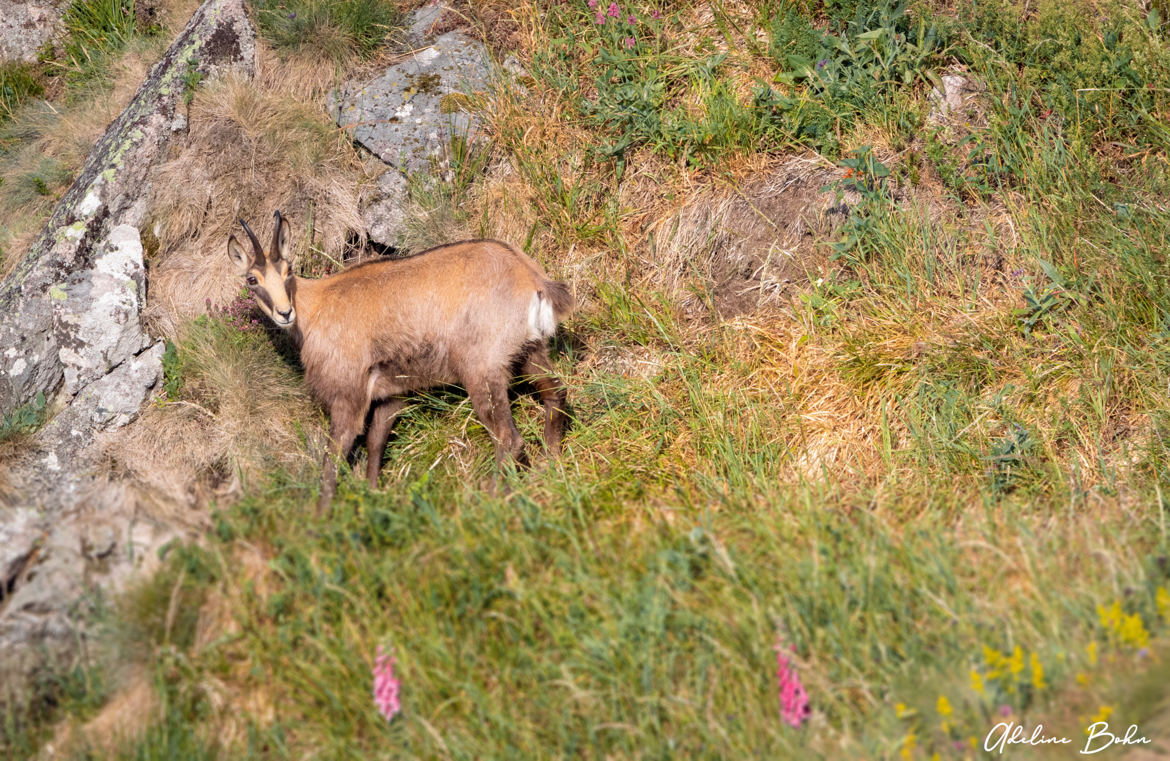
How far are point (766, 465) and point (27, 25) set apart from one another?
25.7 feet

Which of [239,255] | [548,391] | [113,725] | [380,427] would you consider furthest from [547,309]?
[113,725]

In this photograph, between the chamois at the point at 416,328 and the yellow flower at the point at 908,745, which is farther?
the chamois at the point at 416,328

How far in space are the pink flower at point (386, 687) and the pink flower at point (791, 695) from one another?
1.39 m

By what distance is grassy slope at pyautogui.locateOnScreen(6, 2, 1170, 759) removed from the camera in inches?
137

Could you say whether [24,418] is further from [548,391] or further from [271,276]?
[548,391]

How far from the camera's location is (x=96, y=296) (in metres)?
6.37

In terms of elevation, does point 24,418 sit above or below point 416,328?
above

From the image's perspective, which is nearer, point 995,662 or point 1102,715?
point 1102,715

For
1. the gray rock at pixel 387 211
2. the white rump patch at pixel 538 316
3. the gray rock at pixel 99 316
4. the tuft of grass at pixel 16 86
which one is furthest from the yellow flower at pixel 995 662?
the tuft of grass at pixel 16 86

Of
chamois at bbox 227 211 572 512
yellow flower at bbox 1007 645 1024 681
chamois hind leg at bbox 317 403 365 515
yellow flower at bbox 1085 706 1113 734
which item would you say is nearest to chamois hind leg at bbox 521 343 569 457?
chamois at bbox 227 211 572 512

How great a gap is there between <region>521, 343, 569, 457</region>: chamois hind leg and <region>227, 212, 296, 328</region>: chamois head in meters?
1.44

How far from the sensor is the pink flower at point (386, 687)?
3.55 m

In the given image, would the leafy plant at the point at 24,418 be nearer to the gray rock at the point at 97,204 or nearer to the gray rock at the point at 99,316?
the gray rock at the point at 97,204

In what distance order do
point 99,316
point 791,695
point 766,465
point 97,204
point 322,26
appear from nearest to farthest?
point 791,695 → point 766,465 → point 99,316 → point 97,204 → point 322,26
